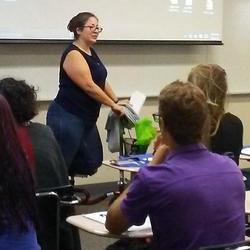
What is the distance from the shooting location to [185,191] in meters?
2.06

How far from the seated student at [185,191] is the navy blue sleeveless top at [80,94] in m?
2.54

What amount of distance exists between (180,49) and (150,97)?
1.93ft

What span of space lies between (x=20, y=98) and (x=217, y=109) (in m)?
1.10

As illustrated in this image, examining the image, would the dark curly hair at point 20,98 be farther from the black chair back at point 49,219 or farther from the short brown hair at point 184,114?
the short brown hair at point 184,114

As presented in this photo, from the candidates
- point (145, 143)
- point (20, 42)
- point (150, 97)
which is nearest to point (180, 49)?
point (150, 97)

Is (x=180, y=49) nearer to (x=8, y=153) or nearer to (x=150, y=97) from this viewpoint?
(x=150, y=97)

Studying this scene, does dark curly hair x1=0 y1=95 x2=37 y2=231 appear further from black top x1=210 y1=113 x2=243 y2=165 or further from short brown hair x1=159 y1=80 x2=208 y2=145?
black top x1=210 y1=113 x2=243 y2=165

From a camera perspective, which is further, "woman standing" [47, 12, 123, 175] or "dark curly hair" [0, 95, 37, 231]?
"woman standing" [47, 12, 123, 175]

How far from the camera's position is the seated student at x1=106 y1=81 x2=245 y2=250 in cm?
206

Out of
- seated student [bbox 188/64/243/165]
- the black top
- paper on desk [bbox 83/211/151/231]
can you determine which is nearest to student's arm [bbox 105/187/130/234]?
paper on desk [bbox 83/211/151/231]

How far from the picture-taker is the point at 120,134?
4430 mm

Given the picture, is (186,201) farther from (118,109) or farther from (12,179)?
(118,109)

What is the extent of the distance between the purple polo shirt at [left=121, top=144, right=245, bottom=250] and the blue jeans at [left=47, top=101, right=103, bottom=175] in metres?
2.67

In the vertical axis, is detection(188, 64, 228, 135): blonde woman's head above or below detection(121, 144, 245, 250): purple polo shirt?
above
